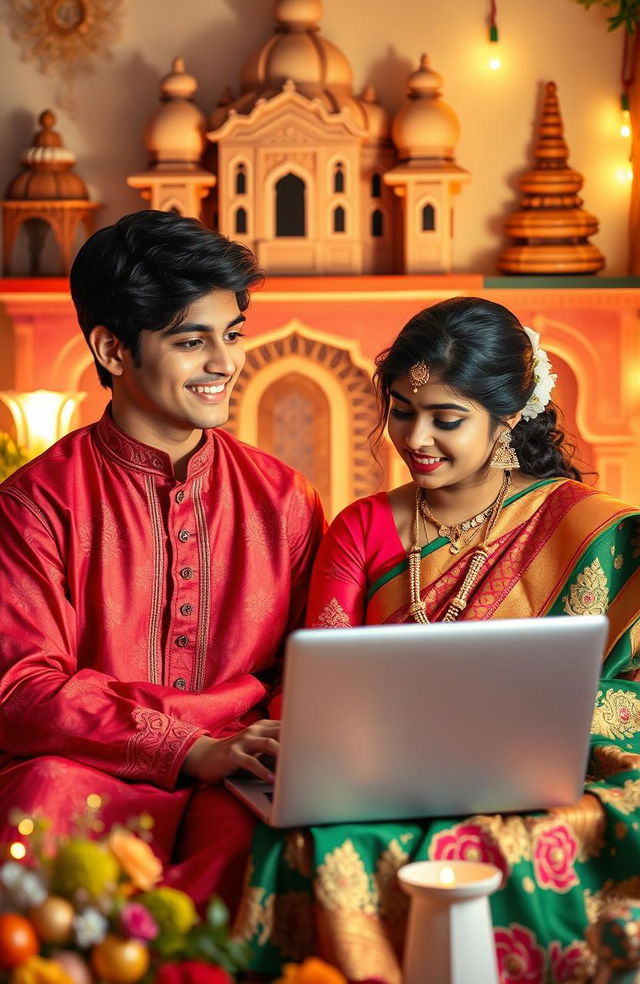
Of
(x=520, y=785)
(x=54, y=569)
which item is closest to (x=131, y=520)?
(x=54, y=569)

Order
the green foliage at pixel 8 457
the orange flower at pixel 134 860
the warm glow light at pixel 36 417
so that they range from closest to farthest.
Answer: the orange flower at pixel 134 860, the green foliage at pixel 8 457, the warm glow light at pixel 36 417

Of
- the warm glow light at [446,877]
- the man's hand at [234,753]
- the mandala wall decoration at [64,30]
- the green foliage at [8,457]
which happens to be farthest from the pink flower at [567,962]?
the mandala wall decoration at [64,30]

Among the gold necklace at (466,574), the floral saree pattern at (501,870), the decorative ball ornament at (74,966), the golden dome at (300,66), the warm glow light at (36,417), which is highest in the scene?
the golden dome at (300,66)

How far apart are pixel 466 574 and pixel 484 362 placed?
0.36 meters

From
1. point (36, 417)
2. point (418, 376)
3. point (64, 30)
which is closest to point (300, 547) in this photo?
point (418, 376)

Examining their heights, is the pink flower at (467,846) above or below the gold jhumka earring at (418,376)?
below

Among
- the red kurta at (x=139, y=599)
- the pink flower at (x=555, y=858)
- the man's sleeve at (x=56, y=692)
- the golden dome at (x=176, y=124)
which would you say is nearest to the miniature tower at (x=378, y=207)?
the golden dome at (x=176, y=124)

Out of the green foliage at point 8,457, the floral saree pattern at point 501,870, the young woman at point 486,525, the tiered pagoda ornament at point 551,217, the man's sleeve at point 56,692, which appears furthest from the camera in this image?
the tiered pagoda ornament at point 551,217

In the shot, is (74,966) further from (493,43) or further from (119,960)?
(493,43)

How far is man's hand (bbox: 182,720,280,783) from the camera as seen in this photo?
200 cm

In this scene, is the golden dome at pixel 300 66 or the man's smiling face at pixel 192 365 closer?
the man's smiling face at pixel 192 365

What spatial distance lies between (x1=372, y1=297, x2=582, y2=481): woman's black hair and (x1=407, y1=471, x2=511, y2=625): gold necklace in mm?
129

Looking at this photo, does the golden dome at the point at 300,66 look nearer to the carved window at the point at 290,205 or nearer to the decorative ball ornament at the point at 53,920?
the carved window at the point at 290,205

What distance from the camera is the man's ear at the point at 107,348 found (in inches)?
96.1
